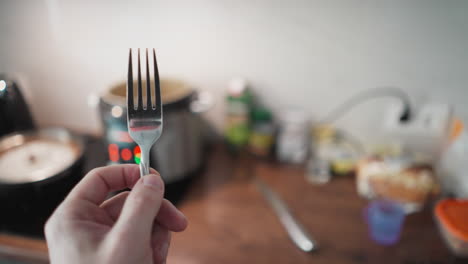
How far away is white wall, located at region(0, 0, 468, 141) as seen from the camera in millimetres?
615

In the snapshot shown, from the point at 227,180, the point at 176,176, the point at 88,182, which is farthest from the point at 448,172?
the point at 88,182

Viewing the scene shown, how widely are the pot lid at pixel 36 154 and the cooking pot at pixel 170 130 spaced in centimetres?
9

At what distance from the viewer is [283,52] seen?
2.64ft

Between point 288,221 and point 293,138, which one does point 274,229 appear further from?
point 293,138

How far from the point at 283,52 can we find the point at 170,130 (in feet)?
1.25

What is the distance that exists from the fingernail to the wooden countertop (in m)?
0.23

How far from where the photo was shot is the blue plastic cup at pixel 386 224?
60cm

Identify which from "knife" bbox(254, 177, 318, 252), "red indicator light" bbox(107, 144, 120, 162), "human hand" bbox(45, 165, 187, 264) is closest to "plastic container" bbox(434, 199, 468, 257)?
"knife" bbox(254, 177, 318, 252)

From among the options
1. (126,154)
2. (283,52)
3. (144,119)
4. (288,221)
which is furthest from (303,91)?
(144,119)

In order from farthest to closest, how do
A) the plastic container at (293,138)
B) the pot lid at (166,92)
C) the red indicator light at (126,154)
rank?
the plastic container at (293,138) → the pot lid at (166,92) → the red indicator light at (126,154)

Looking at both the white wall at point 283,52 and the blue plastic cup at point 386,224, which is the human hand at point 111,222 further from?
the blue plastic cup at point 386,224

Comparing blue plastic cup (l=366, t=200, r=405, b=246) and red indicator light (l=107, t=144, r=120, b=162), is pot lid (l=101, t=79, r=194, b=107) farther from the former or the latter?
blue plastic cup (l=366, t=200, r=405, b=246)

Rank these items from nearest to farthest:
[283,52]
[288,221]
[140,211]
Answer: [140,211], [288,221], [283,52]

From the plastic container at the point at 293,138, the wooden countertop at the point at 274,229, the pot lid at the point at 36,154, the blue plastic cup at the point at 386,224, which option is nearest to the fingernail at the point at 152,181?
the wooden countertop at the point at 274,229
